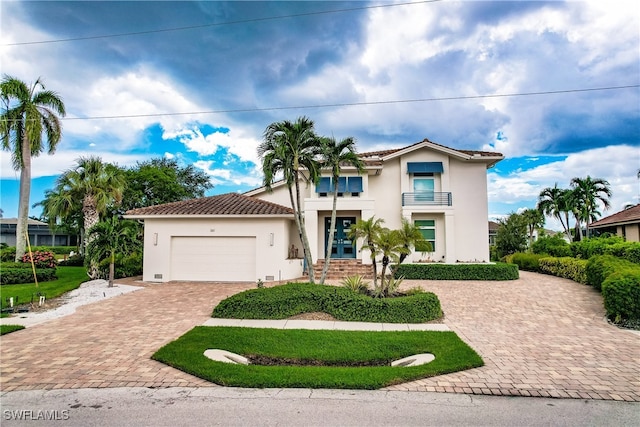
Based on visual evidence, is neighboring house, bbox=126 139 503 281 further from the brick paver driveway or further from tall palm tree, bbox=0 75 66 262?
tall palm tree, bbox=0 75 66 262

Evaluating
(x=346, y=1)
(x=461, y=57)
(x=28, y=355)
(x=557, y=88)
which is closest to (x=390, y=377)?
(x=28, y=355)

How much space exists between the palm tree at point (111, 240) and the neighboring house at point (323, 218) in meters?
1.76

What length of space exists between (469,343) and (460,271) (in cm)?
1031

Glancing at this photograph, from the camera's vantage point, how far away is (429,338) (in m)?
7.41

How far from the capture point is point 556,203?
114ft

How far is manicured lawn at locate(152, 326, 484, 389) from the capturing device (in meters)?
5.20

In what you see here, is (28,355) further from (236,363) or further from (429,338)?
(429,338)

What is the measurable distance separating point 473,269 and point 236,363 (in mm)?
14201

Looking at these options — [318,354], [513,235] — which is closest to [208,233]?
[318,354]

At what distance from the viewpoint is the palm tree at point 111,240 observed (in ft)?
47.7

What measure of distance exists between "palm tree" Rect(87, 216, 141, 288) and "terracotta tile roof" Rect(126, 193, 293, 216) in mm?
1977

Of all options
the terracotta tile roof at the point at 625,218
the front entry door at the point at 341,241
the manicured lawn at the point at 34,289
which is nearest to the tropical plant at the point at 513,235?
the terracotta tile roof at the point at 625,218

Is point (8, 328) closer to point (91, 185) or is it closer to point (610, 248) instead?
point (91, 185)

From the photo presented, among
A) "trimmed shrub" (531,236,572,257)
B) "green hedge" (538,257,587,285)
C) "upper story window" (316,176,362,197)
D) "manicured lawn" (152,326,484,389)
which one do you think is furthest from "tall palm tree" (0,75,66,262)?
"trimmed shrub" (531,236,572,257)
